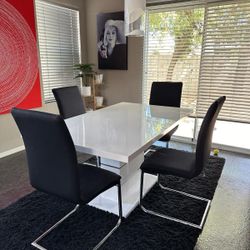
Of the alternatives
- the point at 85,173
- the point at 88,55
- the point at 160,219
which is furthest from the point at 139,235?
the point at 88,55

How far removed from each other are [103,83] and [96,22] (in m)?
1.04

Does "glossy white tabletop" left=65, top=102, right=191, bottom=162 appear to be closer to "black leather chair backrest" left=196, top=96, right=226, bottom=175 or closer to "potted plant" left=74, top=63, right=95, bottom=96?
"black leather chair backrest" left=196, top=96, right=226, bottom=175

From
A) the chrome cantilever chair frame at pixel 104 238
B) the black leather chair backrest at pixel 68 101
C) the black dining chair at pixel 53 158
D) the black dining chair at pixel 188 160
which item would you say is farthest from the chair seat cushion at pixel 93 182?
the black leather chair backrest at pixel 68 101

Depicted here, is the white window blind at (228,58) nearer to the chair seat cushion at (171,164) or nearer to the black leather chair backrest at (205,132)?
the chair seat cushion at (171,164)

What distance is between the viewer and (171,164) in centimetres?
185

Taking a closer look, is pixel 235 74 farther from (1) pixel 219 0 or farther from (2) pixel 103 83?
(2) pixel 103 83

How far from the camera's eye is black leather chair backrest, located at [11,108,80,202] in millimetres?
1207

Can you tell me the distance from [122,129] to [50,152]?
2.24 ft

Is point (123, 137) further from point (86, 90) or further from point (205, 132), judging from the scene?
point (86, 90)

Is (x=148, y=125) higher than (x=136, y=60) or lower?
lower

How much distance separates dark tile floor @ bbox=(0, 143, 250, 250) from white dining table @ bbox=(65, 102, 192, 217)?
0.66 meters

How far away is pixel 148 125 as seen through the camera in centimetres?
198

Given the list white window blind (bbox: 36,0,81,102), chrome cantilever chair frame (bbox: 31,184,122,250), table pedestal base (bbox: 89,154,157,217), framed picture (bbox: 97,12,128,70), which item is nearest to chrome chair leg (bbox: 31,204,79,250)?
chrome cantilever chair frame (bbox: 31,184,122,250)

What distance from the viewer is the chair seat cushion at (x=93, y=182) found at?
1.45 meters
